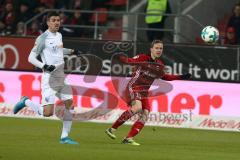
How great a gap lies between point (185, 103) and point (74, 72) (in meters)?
3.17

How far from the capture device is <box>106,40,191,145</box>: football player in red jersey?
1503cm

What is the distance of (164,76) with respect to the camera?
15.6 m

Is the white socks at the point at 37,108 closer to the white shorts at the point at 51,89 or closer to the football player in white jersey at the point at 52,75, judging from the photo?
the football player in white jersey at the point at 52,75

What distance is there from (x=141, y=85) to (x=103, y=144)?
1342 mm

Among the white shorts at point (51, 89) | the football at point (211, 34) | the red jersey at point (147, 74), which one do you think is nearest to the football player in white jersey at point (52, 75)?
the white shorts at point (51, 89)

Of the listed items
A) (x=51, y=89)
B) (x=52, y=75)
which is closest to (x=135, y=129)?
(x=51, y=89)

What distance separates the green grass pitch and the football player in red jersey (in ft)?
1.06

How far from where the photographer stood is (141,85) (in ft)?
50.9

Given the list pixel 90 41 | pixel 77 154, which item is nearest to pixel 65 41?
pixel 90 41

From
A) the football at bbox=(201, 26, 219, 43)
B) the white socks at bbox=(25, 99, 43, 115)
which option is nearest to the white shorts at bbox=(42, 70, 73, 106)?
the white socks at bbox=(25, 99, 43, 115)

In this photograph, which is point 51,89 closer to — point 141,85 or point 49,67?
point 49,67

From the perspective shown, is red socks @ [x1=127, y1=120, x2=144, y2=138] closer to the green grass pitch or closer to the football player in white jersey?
the green grass pitch

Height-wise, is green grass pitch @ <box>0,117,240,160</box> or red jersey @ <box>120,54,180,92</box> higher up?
red jersey @ <box>120,54,180,92</box>

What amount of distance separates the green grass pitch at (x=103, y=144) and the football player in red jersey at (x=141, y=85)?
323 mm
